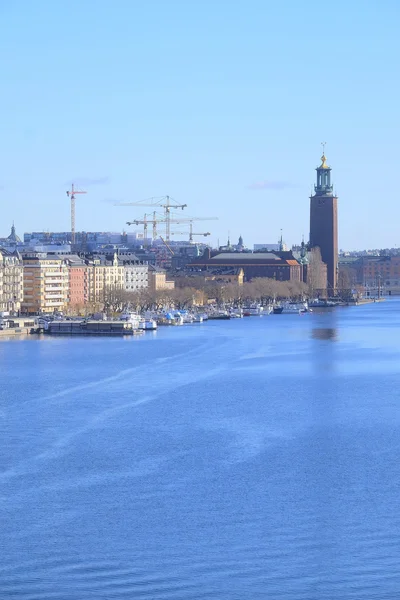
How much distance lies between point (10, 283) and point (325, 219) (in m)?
32.8

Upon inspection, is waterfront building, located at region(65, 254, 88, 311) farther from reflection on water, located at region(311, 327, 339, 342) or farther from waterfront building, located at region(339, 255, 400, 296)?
waterfront building, located at region(339, 255, 400, 296)

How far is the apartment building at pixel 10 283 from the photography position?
4581 cm

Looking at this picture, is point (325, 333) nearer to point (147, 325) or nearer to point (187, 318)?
point (147, 325)

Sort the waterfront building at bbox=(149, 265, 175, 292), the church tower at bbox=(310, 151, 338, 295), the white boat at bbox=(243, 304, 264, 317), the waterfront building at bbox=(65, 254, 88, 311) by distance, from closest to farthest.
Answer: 1. the waterfront building at bbox=(65, 254, 88, 311)
2. the white boat at bbox=(243, 304, 264, 317)
3. the waterfront building at bbox=(149, 265, 175, 292)
4. the church tower at bbox=(310, 151, 338, 295)

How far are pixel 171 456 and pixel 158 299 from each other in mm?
39510

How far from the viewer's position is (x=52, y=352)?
101 ft

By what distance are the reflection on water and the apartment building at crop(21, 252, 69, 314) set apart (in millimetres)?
10075

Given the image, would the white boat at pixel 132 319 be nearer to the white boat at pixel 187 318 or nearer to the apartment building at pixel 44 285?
the white boat at pixel 187 318

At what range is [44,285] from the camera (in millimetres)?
49719

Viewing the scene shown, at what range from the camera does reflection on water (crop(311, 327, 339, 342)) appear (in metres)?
37.5

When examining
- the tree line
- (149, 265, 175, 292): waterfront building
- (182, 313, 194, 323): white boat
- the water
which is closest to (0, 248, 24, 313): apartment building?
the tree line

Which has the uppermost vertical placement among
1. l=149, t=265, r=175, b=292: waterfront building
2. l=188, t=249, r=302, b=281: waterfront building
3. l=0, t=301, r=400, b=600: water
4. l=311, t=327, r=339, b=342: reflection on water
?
l=188, t=249, r=302, b=281: waterfront building

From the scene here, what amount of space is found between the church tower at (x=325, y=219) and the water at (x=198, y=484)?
50.6m

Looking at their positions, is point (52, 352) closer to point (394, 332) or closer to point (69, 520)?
point (394, 332)
